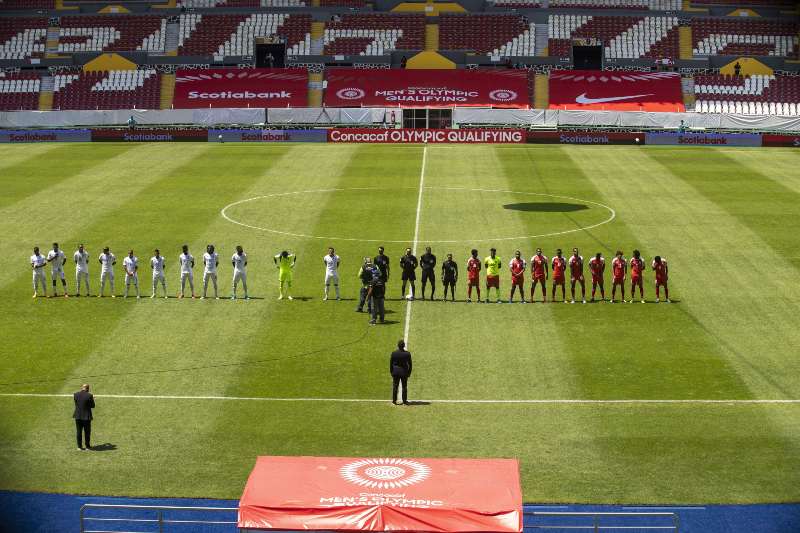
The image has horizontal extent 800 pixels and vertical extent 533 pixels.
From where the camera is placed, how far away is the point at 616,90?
78312 mm

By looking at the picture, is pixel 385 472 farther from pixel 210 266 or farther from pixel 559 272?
pixel 210 266

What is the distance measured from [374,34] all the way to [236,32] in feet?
33.6

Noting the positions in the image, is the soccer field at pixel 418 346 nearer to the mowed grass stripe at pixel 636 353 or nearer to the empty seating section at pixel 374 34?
the mowed grass stripe at pixel 636 353

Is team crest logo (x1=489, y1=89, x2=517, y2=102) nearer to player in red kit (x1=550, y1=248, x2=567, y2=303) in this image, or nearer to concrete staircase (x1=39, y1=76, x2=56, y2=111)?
concrete staircase (x1=39, y1=76, x2=56, y2=111)

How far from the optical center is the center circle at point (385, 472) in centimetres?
1464

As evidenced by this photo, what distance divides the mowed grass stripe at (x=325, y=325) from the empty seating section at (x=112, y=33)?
141 ft

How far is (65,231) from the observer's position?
136 feet

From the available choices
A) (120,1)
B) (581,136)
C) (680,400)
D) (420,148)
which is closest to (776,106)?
(581,136)

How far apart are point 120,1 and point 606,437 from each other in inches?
3021

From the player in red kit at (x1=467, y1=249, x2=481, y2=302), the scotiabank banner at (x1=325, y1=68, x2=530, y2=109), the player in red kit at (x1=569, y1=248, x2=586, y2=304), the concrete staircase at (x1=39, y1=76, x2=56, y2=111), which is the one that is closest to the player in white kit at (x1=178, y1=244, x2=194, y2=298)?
the player in red kit at (x1=467, y1=249, x2=481, y2=302)

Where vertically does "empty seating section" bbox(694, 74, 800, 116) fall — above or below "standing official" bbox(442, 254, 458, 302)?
above

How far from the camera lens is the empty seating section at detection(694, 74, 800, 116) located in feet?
252

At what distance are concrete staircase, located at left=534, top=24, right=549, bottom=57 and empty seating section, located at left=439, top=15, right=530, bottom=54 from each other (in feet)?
2.76

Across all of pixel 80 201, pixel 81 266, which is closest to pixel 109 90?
pixel 80 201
